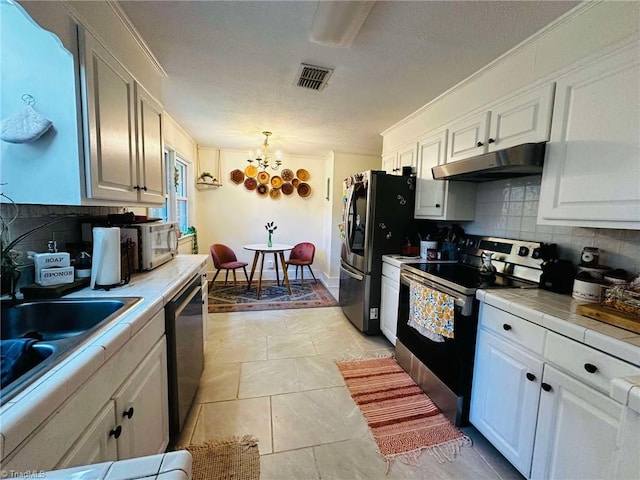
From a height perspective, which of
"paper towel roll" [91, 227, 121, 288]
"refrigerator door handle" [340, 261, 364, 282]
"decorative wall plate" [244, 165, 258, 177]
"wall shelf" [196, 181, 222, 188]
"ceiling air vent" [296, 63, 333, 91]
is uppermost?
"ceiling air vent" [296, 63, 333, 91]

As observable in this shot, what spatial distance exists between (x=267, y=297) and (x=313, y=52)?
3167 mm

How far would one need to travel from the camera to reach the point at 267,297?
159 inches

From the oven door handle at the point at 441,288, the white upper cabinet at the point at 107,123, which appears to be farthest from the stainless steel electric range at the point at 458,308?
the white upper cabinet at the point at 107,123

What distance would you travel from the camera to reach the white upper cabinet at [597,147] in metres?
1.18

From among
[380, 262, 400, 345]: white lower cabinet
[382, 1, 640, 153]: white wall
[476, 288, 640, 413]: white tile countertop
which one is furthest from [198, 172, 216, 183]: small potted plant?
[476, 288, 640, 413]: white tile countertop

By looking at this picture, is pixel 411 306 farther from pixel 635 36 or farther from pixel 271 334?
pixel 635 36

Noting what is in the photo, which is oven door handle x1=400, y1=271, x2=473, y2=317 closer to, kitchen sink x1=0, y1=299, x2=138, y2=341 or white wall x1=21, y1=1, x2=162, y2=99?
kitchen sink x1=0, y1=299, x2=138, y2=341

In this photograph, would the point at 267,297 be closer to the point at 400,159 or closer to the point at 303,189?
the point at 303,189

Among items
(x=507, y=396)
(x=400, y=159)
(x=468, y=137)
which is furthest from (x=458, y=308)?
(x=400, y=159)

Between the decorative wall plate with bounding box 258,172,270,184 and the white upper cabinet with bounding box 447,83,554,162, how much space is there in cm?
343

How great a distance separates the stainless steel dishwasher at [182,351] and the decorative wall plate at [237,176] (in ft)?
10.9

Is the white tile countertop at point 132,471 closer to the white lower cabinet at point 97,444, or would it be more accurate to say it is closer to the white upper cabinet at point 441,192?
the white lower cabinet at point 97,444

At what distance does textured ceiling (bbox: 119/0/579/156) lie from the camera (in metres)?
1.41

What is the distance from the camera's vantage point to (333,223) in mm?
4719
